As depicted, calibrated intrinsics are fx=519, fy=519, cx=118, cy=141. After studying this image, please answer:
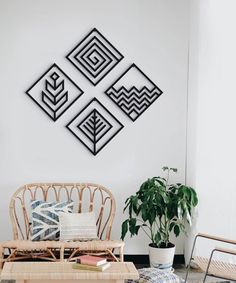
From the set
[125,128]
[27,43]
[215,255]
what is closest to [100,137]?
[125,128]

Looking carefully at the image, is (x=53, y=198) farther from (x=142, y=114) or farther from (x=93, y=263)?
(x=93, y=263)

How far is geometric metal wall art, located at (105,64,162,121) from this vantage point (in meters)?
5.23

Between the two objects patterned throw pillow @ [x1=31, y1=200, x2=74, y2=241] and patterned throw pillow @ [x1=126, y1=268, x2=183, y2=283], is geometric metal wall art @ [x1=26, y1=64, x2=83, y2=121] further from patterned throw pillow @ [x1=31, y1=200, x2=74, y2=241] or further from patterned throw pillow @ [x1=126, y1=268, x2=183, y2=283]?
patterned throw pillow @ [x1=126, y1=268, x2=183, y2=283]

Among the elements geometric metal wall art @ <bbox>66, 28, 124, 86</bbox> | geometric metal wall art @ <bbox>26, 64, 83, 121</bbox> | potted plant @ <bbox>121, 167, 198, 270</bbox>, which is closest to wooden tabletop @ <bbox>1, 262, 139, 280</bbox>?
potted plant @ <bbox>121, 167, 198, 270</bbox>

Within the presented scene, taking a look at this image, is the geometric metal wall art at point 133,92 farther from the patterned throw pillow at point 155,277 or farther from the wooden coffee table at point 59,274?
the wooden coffee table at point 59,274

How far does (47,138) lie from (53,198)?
0.60m

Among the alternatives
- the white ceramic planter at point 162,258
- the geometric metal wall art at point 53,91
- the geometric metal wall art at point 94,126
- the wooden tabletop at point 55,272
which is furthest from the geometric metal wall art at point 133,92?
the wooden tabletop at point 55,272

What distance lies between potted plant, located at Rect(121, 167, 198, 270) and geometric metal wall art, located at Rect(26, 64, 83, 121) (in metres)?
1.14

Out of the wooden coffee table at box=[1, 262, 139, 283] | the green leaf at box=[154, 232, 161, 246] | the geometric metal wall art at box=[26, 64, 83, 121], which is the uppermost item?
the geometric metal wall art at box=[26, 64, 83, 121]

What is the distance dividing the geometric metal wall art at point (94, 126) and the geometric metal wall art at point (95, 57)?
0.27 m

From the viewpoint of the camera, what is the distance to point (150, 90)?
526cm

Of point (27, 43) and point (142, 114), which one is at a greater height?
point (27, 43)

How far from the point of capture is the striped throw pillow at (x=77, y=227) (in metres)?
4.57

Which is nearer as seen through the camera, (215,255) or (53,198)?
(215,255)
